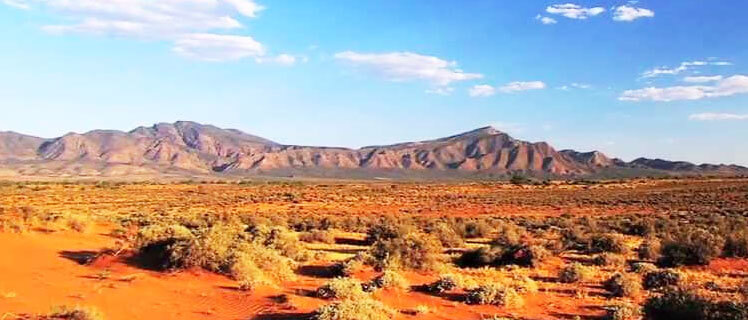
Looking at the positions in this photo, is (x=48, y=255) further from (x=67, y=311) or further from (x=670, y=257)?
(x=670, y=257)

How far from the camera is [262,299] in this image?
1406 cm

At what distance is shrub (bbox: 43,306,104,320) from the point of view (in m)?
11.6

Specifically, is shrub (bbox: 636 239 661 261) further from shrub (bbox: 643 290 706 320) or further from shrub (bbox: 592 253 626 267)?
shrub (bbox: 643 290 706 320)

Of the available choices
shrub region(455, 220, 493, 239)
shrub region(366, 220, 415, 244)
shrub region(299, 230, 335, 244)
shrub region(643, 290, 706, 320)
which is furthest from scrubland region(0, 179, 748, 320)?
shrub region(455, 220, 493, 239)

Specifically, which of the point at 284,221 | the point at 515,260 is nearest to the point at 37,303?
the point at 515,260

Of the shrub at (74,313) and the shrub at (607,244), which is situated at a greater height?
the shrub at (607,244)

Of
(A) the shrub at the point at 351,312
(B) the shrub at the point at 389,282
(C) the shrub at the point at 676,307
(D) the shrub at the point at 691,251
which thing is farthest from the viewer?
(D) the shrub at the point at 691,251

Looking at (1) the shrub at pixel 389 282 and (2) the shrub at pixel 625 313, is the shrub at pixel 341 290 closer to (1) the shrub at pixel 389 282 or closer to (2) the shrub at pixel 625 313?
(1) the shrub at pixel 389 282

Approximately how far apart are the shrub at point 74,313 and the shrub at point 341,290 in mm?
4268

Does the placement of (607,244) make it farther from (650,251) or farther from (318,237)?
(318,237)

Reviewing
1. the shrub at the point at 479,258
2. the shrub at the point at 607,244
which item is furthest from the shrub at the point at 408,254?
the shrub at the point at 607,244

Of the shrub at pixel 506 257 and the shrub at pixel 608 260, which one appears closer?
the shrub at pixel 506 257

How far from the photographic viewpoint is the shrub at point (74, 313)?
11578 millimetres

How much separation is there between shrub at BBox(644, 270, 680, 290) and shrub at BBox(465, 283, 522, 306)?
4.25m
